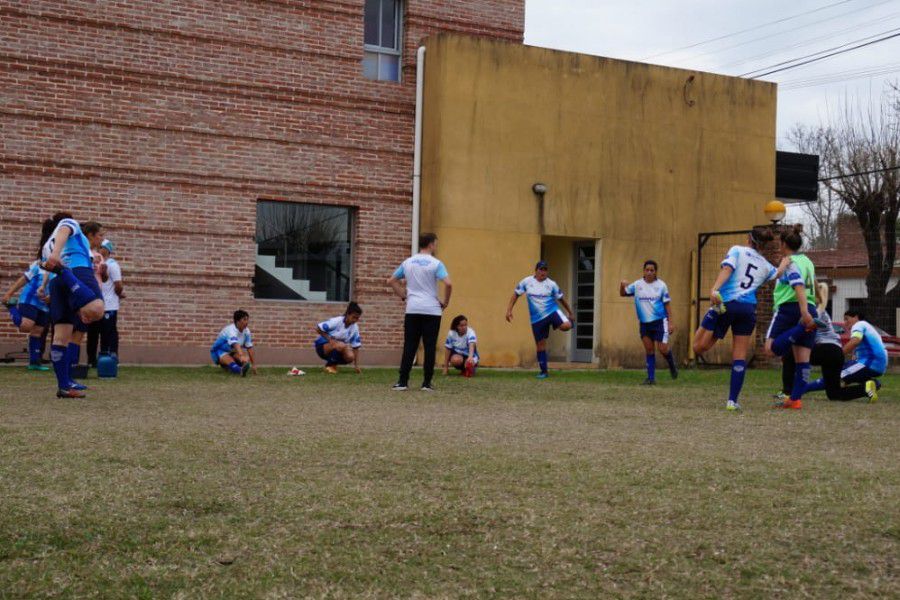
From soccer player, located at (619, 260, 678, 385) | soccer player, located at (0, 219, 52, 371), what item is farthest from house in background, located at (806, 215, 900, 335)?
soccer player, located at (0, 219, 52, 371)

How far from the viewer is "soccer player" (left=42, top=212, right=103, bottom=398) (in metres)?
10.4

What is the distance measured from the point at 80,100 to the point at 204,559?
15552 millimetres

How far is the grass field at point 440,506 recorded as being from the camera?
12.9 feet

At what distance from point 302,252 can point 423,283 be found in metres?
7.22

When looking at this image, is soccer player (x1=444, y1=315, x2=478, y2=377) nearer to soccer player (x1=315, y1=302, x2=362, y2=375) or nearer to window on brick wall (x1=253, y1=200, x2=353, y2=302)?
soccer player (x1=315, y1=302, x2=362, y2=375)

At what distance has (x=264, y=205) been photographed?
1959cm

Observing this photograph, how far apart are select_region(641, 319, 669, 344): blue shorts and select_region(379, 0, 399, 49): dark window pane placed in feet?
26.6

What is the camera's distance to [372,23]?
813 inches

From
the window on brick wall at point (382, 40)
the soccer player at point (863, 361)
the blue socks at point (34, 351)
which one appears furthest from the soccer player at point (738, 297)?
the window on brick wall at point (382, 40)

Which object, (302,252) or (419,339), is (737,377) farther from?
(302,252)

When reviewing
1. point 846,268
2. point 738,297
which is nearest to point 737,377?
point 738,297

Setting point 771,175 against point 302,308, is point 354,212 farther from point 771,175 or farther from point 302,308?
point 771,175

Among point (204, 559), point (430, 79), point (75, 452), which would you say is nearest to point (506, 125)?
point (430, 79)

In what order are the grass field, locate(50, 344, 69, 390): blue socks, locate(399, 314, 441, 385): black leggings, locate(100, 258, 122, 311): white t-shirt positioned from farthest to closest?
locate(100, 258, 122, 311): white t-shirt → locate(399, 314, 441, 385): black leggings → locate(50, 344, 69, 390): blue socks → the grass field
